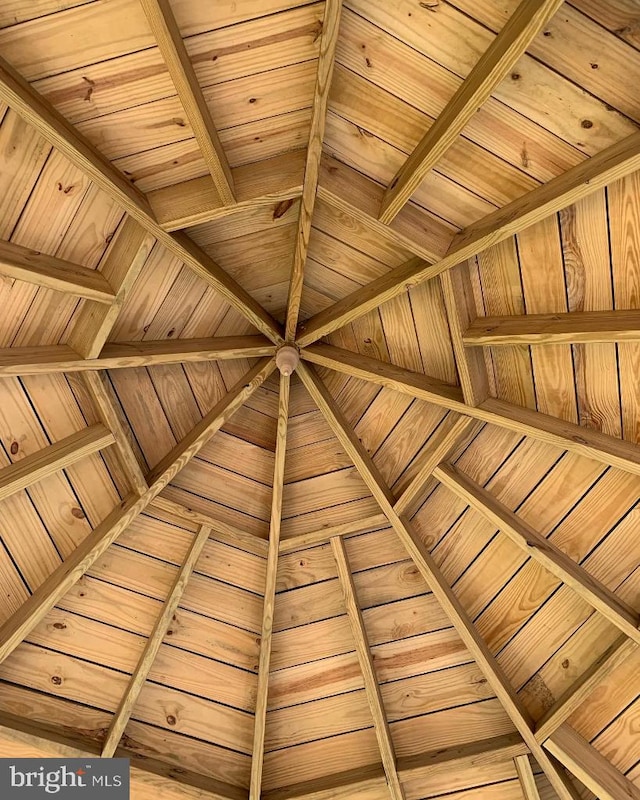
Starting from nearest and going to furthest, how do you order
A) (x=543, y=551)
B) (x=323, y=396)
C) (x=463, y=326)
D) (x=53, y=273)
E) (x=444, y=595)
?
1. (x=53, y=273)
2. (x=463, y=326)
3. (x=543, y=551)
4. (x=444, y=595)
5. (x=323, y=396)

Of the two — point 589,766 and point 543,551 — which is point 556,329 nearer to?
point 543,551

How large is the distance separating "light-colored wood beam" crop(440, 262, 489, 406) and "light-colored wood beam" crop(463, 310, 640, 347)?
0.08 metres

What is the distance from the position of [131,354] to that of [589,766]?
4964 mm

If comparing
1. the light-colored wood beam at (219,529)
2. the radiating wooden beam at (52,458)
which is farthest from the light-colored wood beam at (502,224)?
the radiating wooden beam at (52,458)

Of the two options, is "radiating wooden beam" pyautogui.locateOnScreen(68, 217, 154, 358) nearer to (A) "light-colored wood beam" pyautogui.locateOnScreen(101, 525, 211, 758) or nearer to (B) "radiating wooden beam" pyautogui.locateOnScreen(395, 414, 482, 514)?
(A) "light-colored wood beam" pyautogui.locateOnScreen(101, 525, 211, 758)

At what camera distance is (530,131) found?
4.73 meters

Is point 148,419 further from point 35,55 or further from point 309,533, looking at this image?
point 35,55

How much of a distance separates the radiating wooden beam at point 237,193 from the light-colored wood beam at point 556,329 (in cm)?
171

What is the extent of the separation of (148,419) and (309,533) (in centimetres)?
171

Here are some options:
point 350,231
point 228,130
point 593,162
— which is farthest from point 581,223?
point 228,130

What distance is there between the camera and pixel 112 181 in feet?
16.0

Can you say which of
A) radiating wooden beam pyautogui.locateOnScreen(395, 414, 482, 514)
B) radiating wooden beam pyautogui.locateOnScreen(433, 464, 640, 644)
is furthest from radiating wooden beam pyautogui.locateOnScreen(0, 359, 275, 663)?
radiating wooden beam pyautogui.locateOnScreen(433, 464, 640, 644)

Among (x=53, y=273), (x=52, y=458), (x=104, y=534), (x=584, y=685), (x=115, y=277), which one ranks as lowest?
(x=584, y=685)

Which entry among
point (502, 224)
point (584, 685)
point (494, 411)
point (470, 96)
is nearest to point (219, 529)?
point (494, 411)
